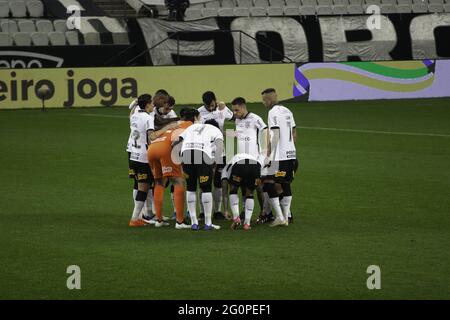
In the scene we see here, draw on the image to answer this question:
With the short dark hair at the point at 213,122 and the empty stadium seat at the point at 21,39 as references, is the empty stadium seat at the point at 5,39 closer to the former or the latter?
the empty stadium seat at the point at 21,39

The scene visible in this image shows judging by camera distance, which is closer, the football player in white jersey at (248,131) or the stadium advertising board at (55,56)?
the football player in white jersey at (248,131)

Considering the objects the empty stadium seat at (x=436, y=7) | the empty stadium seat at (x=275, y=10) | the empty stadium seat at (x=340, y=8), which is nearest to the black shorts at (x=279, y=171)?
the empty stadium seat at (x=275, y=10)

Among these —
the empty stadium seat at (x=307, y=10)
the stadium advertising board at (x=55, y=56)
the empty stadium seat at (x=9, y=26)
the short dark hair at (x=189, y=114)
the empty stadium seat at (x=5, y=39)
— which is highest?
the empty stadium seat at (x=307, y=10)

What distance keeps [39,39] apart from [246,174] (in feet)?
81.3

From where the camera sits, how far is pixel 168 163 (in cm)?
1440

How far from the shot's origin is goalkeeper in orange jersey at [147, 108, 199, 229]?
14.4m

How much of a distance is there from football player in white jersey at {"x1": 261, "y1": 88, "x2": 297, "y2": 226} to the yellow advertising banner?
20816 mm

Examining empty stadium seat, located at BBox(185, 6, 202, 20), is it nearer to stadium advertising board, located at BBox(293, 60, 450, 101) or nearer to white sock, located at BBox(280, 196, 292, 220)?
stadium advertising board, located at BBox(293, 60, 450, 101)

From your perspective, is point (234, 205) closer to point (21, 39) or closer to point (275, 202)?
point (275, 202)

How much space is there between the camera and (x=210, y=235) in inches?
553

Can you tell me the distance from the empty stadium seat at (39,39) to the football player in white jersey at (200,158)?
24.2 meters

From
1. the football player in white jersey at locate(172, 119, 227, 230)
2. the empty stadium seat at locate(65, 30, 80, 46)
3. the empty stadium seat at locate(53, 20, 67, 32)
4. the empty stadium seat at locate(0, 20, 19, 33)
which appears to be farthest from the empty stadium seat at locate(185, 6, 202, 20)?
the football player in white jersey at locate(172, 119, 227, 230)

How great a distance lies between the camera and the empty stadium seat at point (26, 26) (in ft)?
126

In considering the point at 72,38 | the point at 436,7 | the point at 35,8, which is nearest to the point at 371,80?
the point at 436,7
